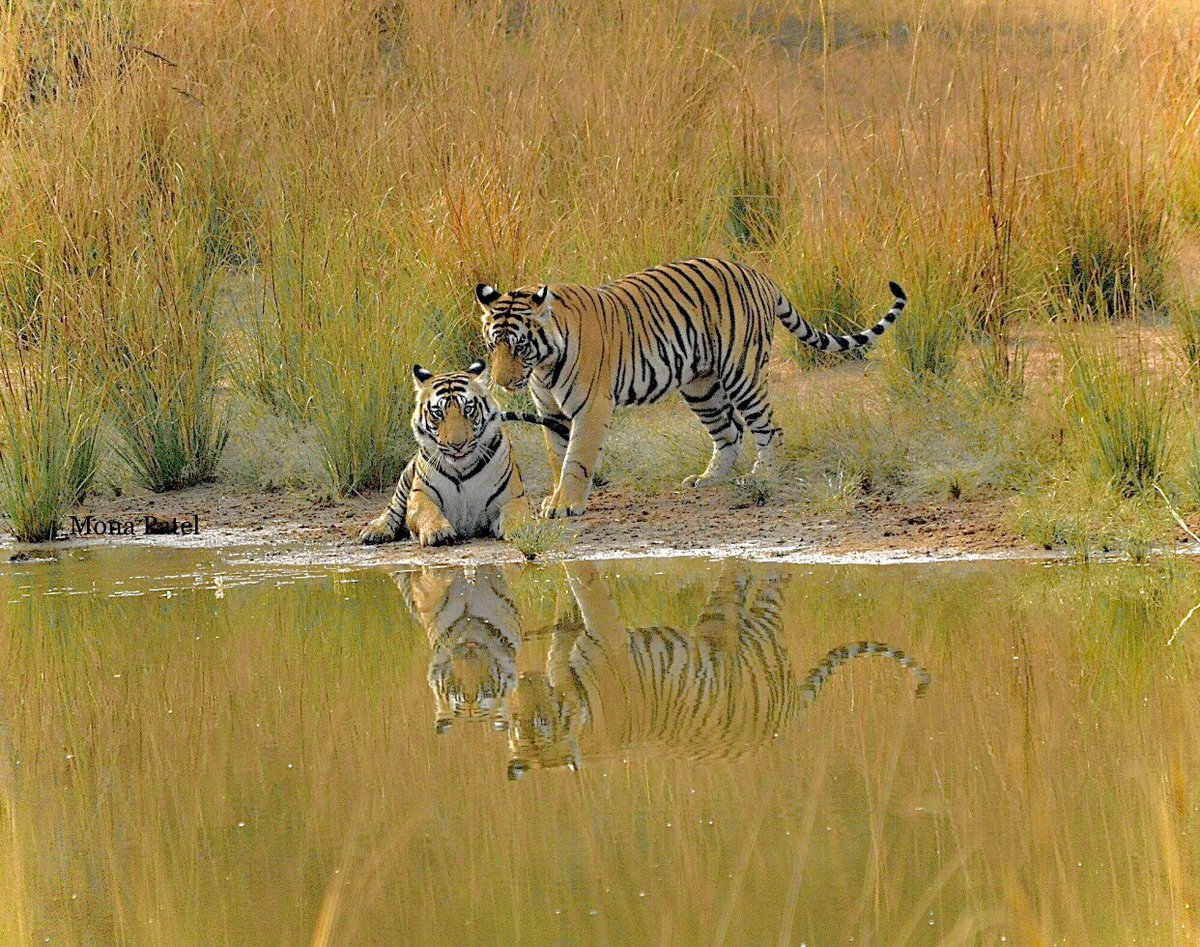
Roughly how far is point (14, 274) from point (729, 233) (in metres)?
3.89

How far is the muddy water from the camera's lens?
9.78 feet

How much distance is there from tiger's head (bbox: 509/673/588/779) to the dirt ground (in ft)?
6.45

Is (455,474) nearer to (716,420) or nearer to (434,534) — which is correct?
(434,534)

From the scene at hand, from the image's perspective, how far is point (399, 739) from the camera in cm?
409

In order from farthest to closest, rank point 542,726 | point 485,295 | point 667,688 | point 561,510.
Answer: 1. point 485,295
2. point 561,510
3. point 667,688
4. point 542,726

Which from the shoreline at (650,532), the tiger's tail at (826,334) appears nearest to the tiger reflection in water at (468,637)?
the shoreline at (650,532)

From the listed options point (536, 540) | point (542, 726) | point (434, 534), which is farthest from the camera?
point (434, 534)

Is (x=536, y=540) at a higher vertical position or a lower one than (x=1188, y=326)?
lower

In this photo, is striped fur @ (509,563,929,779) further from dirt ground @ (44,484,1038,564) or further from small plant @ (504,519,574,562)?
dirt ground @ (44,484,1038,564)

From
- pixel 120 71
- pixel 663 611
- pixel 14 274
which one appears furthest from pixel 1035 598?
pixel 120 71

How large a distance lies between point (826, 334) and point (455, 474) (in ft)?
6.54

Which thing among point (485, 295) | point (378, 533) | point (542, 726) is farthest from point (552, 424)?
point (542, 726)

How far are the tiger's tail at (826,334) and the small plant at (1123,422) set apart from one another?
1.32m

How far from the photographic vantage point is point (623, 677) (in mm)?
4582
